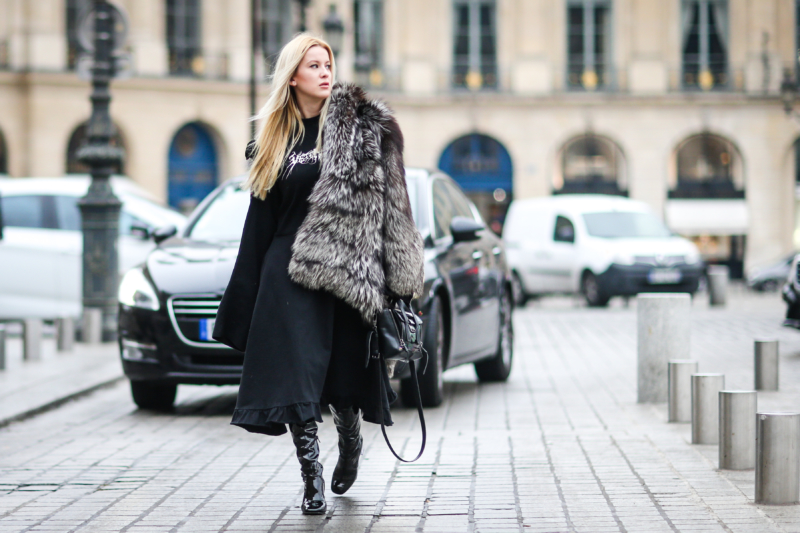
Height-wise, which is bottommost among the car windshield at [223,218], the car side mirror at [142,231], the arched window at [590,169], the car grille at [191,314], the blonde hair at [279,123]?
the car grille at [191,314]

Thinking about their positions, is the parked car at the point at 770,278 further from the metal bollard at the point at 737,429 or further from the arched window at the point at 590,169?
the metal bollard at the point at 737,429

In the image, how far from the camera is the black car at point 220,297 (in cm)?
788

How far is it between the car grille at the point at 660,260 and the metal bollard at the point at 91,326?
1087cm

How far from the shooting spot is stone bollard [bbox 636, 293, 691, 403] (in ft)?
28.6

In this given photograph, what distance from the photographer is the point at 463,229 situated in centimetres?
856

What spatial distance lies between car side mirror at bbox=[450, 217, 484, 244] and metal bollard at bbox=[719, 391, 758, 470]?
2939 millimetres

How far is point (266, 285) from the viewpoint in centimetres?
504

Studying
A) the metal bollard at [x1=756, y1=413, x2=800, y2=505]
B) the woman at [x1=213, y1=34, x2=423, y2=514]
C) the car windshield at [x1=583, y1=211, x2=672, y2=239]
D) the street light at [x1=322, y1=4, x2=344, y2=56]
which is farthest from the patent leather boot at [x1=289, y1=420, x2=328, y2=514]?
the car windshield at [x1=583, y1=211, x2=672, y2=239]

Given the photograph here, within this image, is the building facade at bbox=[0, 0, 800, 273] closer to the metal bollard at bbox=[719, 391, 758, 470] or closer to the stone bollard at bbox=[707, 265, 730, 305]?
the stone bollard at bbox=[707, 265, 730, 305]

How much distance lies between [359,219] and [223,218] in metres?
4.15

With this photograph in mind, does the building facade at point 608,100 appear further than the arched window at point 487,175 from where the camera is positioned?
No

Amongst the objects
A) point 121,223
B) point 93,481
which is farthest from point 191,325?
point 121,223

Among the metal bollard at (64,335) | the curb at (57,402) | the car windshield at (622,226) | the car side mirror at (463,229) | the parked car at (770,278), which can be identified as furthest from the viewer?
the parked car at (770,278)

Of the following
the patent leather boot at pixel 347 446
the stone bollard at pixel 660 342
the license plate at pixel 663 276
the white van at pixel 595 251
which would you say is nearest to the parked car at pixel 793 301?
the stone bollard at pixel 660 342
